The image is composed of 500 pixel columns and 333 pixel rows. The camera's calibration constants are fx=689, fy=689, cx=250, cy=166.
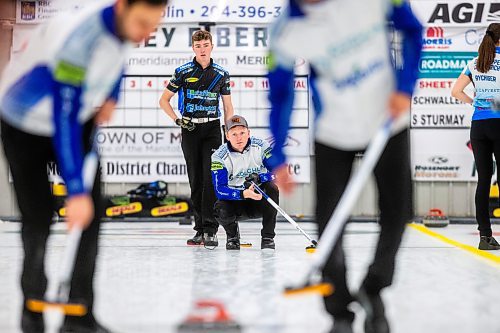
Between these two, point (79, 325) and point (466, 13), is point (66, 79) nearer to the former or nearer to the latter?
point (79, 325)

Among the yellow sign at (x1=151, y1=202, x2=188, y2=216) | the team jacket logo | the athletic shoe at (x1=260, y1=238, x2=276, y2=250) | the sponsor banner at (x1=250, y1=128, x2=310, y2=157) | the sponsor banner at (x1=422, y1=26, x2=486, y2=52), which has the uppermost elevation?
the team jacket logo

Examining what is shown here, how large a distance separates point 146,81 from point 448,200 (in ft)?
12.1

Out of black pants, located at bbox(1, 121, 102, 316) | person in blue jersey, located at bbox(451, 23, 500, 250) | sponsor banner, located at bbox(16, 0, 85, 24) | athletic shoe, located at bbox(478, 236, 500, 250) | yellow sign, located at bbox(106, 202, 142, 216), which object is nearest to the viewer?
black pants, located at bbox(1, 121, 102, 316)

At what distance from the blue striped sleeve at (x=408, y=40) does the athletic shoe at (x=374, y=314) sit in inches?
25.6

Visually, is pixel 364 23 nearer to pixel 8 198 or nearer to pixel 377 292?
pixel 377 292

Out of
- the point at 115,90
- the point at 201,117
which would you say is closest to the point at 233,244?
the point at 201,117

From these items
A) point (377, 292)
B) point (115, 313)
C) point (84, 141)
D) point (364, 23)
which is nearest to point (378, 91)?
point (364, 23)

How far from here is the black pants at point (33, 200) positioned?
204 centimetres

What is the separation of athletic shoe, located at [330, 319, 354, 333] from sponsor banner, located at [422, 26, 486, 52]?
20.3 ft

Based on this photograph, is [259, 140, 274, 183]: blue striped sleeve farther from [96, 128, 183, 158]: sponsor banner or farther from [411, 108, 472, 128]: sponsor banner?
[411, 108, 472, 128]: sponsor banner

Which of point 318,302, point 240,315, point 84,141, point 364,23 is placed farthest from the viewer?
point 318,302

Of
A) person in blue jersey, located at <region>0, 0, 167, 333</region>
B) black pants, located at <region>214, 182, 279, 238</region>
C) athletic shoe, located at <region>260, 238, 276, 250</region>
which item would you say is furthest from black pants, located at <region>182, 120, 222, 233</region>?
person in blue jersey, located at <region>0, 0, 167, 333</region>

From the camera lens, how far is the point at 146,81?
783 cm

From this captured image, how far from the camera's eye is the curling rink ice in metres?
2.37
